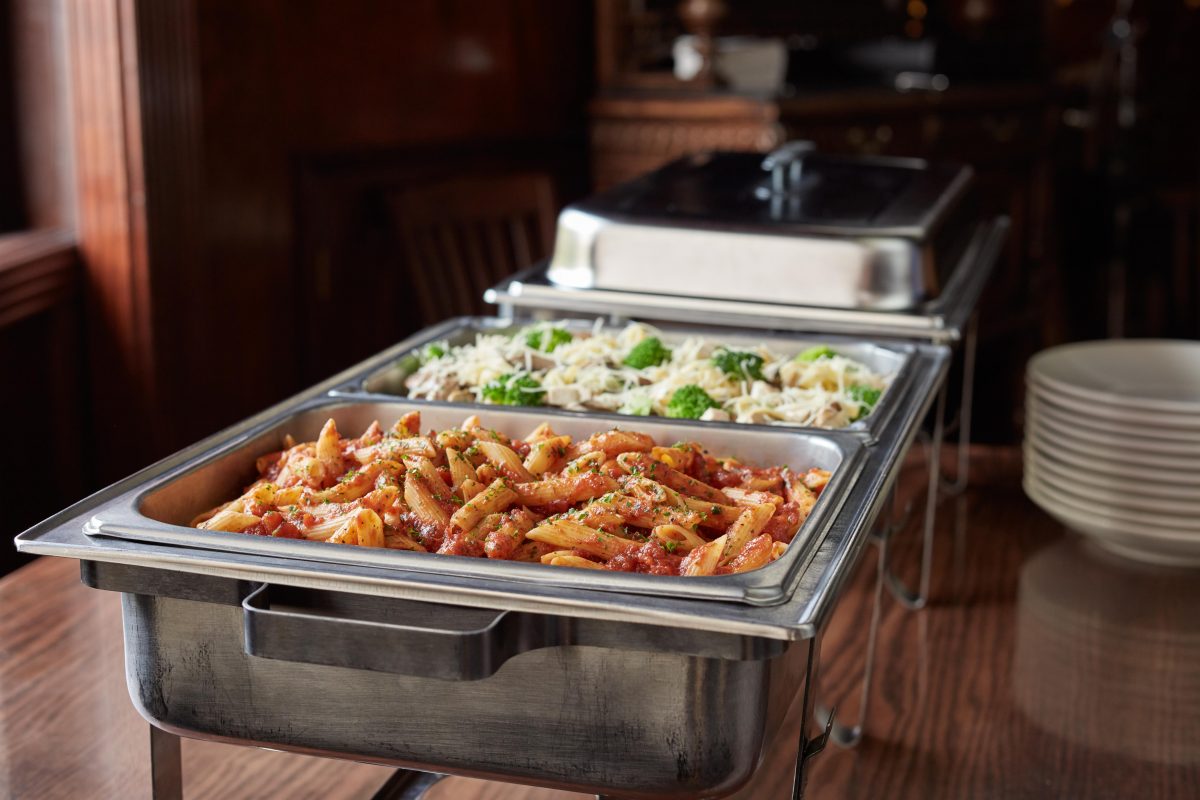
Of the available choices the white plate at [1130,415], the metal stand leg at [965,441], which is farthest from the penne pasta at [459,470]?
the metal stand leg at [965,441]

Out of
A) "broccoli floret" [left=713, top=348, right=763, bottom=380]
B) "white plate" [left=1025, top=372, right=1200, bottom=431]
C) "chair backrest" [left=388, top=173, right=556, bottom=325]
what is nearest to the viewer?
"broccoli floret" [left=713, top=348, right=763, bottom=380]

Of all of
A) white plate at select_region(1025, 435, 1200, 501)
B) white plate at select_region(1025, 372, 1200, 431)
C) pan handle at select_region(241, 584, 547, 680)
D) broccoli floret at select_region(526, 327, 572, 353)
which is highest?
broccoli floret at select_region(526, 327, 572, 353)

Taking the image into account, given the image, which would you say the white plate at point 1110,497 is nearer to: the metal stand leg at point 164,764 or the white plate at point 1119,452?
the white plate at point 1119,452

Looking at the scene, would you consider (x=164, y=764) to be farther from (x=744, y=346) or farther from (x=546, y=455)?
(x=744, y=346)

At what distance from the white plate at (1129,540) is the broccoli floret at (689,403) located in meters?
0.59

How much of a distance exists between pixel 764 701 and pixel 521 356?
0.77m

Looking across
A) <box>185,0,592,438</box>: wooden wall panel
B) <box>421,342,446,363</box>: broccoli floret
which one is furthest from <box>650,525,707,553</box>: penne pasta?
<box>185,0,592,438</box>: wooden wall panel

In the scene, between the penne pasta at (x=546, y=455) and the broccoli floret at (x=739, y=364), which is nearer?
the penne pasta at (x=546, y=455)

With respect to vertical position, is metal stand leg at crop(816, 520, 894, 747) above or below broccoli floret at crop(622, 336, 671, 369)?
below

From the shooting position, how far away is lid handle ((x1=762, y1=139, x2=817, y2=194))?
2.02 m

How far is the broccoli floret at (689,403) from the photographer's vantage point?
4.54 ft

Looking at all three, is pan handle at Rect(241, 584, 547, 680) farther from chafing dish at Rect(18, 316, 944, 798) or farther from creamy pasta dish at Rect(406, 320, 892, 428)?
creamy pasta dish at Rect(406, 320, 892, 428)

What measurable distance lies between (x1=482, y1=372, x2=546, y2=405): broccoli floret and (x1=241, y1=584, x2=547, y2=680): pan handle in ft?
1.79

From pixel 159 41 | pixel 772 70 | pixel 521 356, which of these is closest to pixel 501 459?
pixel 521 356
